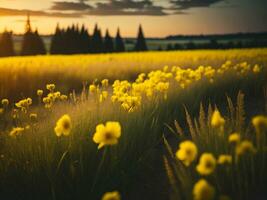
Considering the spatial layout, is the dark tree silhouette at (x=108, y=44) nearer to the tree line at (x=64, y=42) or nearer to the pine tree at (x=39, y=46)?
the tree line at (x=64, y=42)

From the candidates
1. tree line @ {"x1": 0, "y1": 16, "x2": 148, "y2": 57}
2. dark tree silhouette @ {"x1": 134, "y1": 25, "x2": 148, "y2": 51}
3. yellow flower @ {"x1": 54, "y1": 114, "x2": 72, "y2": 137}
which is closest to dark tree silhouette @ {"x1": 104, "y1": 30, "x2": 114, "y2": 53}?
tree line @ {"x1": 0, "y1": 16, "x2": 148, "y2": 57}

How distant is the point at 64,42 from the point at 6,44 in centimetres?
586

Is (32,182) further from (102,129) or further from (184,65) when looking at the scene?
(184,65)

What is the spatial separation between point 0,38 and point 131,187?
1624 inches

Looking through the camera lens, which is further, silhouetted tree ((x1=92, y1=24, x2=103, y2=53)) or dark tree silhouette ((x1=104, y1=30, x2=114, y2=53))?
dark tree silhouette ((x1=104, y1=30, x2=114, y2=53))

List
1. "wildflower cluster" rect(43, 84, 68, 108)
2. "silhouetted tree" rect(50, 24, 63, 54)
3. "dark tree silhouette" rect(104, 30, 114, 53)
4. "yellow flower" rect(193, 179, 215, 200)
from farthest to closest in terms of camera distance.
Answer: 1. "dark tree silhouette" rect(104, 30, 114, 53)
2. "silhouetted tree" rect(50, 24, 63, 54)
3. "wildflower cluster" rect(43, 84, 68, 108)
4. "yellow flower" rect(193, 179, 215, 200)

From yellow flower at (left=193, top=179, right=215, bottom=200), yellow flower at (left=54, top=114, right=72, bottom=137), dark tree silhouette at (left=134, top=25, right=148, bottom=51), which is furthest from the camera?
dark tree silhouette at (left=134, top=25, right=148, bottom=51)

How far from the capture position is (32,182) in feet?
10.7

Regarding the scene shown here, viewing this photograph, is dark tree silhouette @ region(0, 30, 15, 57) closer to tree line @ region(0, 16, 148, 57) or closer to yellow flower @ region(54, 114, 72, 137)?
tree line @ region(0, 16, 148, 57)

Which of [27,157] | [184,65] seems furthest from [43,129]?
[184,65]

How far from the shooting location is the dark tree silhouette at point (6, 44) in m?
41.4

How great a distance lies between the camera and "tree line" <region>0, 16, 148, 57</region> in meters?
41.8

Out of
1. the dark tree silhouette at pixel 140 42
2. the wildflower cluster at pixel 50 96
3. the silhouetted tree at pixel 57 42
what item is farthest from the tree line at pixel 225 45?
the wildflower cluster at pixel 50 96

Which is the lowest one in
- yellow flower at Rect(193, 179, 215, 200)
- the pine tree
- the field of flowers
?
the pine tree
